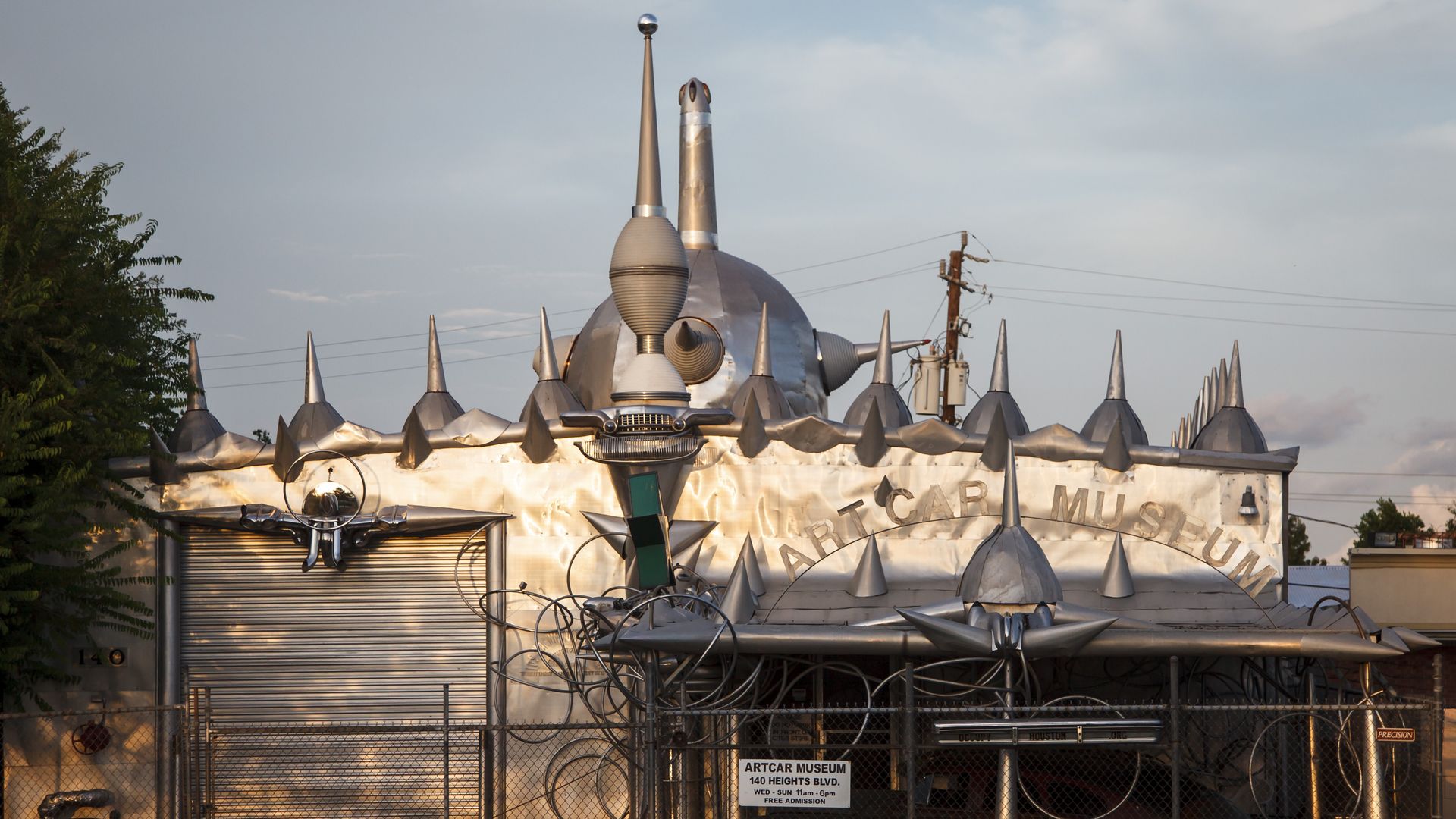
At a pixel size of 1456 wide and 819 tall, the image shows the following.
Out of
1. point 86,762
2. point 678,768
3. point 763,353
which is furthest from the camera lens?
point 763,353

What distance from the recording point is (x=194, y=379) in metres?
19.5

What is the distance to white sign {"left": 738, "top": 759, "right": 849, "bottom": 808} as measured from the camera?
11922 millimetres

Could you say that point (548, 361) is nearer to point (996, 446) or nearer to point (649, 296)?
point (649, 296)

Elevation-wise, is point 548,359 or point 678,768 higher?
point 548,359

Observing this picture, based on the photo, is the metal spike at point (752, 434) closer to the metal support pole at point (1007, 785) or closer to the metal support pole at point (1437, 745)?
the metal support pole at point (1007, 785)

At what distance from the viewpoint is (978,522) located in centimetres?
1795

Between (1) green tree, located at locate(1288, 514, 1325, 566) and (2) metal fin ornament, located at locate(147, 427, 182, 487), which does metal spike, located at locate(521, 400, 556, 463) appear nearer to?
(2) metal fin ornament, located at locate(147, 427, 182, 487)

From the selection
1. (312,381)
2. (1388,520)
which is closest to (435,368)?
(312,381)

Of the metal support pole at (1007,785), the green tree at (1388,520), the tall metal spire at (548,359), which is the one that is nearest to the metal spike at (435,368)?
the tall metal spire at (548,359)

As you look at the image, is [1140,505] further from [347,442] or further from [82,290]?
[82,290]

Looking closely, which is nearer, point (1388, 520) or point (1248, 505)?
point (1248, 505)

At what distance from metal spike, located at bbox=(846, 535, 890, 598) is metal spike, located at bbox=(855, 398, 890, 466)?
1.14 metres

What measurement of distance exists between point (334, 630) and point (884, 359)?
7868 mm

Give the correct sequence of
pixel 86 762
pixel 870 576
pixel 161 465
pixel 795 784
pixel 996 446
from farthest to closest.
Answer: pixel 161 465
pixel 86 762
pixel 996 446
pixel 870 576
pixel 795 784
